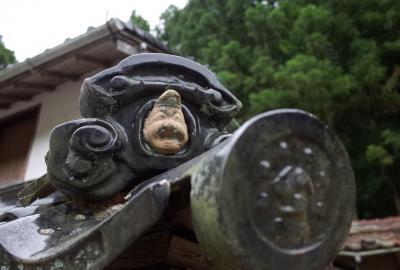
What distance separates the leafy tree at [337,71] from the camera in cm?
907

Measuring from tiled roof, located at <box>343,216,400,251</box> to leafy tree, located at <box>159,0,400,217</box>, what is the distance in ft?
11.6

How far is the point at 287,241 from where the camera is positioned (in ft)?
3.20

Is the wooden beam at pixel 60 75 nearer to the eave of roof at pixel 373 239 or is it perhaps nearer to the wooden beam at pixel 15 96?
the wooden beam at pixel 15 96

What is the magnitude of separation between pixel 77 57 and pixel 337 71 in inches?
237

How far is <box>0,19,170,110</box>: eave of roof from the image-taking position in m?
4.77

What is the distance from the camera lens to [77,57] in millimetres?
5152

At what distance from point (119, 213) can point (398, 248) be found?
5.01m

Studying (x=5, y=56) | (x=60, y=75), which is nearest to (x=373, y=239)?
(x=60, y=75)

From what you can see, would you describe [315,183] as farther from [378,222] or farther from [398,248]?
[378,222]

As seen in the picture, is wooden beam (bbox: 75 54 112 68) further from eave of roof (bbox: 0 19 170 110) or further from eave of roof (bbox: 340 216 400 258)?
eave of roof (bbox: 340 216 400 258)

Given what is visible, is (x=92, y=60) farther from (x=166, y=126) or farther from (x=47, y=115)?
(x=166, y=126)

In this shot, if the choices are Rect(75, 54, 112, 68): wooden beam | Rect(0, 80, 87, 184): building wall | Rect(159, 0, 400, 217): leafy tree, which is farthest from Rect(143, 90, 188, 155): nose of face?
Rect(159, 0, 400, 217): leafy tree

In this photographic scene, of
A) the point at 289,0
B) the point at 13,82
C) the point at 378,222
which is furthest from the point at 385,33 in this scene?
the point at 13,82

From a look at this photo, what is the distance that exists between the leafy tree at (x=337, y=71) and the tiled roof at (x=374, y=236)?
3.54 metres
